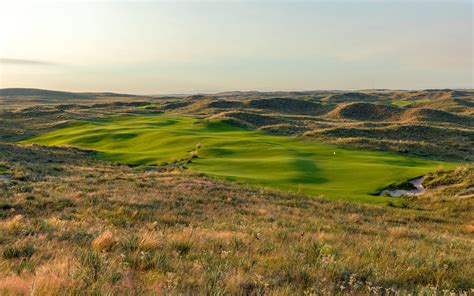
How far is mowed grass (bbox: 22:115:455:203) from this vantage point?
83.9ft

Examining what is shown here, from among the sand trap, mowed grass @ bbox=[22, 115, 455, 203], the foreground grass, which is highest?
the foreground grass

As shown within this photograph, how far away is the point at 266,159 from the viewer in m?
33.5

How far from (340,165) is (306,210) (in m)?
14.1

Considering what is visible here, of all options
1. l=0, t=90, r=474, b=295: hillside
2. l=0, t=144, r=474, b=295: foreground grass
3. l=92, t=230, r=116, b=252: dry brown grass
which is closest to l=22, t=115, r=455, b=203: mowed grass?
l=0, t=90, r=474, b=295: hillside

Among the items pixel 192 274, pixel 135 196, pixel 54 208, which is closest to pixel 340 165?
pixel 135 196

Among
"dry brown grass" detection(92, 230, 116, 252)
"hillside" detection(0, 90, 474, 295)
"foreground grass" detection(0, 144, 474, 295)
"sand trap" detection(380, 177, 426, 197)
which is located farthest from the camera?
"sand trap" detection(380, 177, 426, 197)

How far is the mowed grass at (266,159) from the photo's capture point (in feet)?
83.9

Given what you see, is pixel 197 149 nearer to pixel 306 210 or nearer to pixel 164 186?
pixel 164 186

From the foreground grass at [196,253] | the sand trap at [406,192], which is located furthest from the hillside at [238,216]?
the sand trap at [406,192]

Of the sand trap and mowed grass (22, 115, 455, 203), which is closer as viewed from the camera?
the sand trap

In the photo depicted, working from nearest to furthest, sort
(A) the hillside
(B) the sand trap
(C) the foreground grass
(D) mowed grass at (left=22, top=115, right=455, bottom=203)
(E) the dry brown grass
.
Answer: (C) the foreground grass
(A) the hillside
(E) the dry brown grass
(B) the sand trap
(D) mowed grass at (left=22, top=115, right=455, bottom=203)

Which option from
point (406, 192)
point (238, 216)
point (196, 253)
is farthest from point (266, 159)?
point (196, 253)

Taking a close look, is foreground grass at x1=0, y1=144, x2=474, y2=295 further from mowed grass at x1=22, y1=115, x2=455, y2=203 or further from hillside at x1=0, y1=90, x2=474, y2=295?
mowed grass at x1=22, y1=115, x2=455, y2=203

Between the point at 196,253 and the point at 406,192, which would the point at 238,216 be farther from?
the point at 406,192
